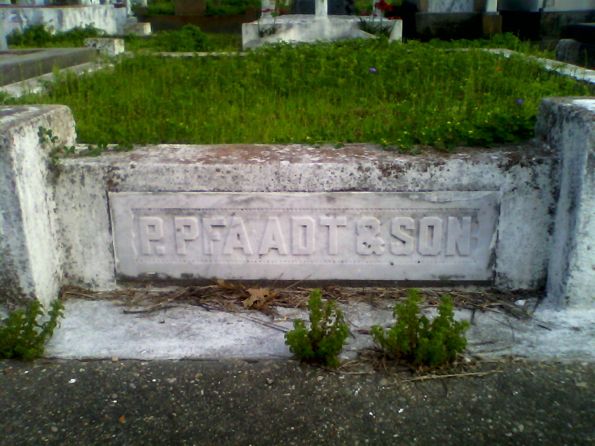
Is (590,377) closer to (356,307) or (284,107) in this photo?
(356,307)

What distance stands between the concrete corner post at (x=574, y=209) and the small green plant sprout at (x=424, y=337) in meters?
0.62

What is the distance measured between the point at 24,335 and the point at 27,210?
0.51 m

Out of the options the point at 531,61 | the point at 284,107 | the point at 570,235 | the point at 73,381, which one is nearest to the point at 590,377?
the point at 570,235

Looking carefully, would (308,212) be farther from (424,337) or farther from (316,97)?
(316,97)

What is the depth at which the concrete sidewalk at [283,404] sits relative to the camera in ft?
7.25

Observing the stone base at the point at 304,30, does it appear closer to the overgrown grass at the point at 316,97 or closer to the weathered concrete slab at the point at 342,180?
the overgrown grass at the point at 316,97

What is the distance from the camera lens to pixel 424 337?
2.49 metres

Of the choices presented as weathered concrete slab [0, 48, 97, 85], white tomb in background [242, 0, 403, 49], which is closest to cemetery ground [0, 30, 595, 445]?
weathered concrete slab [0, 48, 97, 85]

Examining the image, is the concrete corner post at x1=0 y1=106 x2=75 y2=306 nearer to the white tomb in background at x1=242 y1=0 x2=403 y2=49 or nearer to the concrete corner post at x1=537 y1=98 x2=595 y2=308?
the concrete corner post at x1=537 y1=98 x2=595 y2=308

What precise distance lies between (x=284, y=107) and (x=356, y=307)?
1523 mm

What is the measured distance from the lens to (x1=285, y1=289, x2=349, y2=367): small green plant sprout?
8.20 ft

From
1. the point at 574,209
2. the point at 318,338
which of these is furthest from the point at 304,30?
the point at 318,338

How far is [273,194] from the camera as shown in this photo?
9.54 feet

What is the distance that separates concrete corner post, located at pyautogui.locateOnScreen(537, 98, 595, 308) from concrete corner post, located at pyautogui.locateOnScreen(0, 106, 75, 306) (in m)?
2.22
